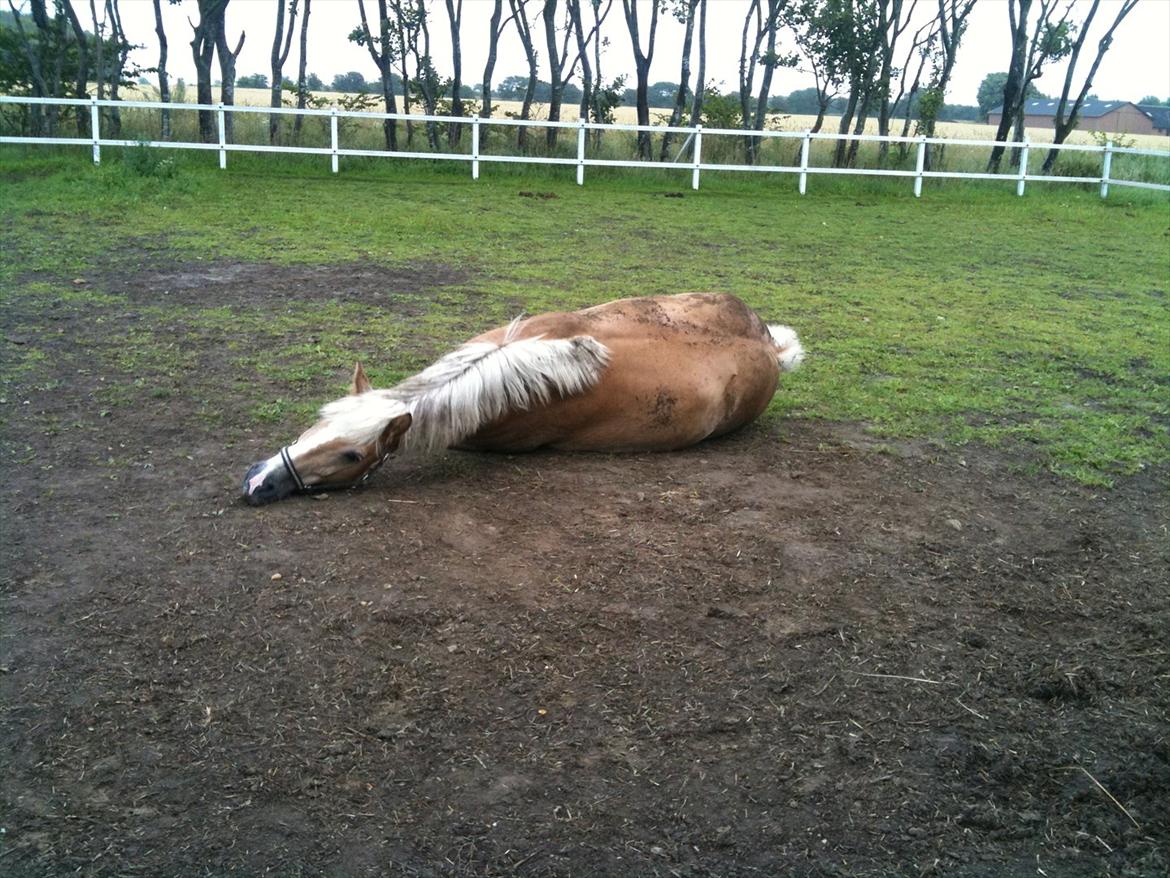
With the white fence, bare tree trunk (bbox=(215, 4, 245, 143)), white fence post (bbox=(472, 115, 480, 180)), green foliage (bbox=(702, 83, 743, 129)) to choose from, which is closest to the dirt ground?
the white fence

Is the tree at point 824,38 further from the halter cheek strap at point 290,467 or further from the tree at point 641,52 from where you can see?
the halter cheek strap at point 290,467

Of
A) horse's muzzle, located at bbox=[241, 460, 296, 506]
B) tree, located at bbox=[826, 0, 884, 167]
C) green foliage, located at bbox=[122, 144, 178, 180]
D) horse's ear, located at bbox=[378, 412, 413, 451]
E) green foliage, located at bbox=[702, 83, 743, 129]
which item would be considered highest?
tree, located at bbox=[826, 0, 884, 167]

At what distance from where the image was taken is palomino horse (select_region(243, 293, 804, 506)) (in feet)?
13.1

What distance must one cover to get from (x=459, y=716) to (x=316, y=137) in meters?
19.5

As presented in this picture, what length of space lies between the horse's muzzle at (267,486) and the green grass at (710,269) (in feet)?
3.46

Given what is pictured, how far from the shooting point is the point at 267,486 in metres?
3.90

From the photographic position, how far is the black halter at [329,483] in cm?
393

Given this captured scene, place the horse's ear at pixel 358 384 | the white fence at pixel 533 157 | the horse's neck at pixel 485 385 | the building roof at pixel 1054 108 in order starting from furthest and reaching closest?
the building roof at pixel 1054 108 → the white fence at pixel 533 157 → the horse's ear at pixel 358 384 → the horse's neck at pixel 485 385

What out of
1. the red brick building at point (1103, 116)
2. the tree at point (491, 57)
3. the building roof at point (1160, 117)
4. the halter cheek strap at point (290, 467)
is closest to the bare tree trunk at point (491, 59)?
the tree at point (491, 57)

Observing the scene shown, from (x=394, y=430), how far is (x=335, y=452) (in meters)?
0.24

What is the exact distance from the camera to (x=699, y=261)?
10094mm

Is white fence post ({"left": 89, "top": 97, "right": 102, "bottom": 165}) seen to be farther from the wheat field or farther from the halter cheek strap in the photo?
the halter cheek strap

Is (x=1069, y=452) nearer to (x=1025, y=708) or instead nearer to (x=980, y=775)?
(x=1025, y=708)

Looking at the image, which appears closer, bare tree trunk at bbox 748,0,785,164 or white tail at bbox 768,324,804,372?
white tail at bbox 768,324,804,372
